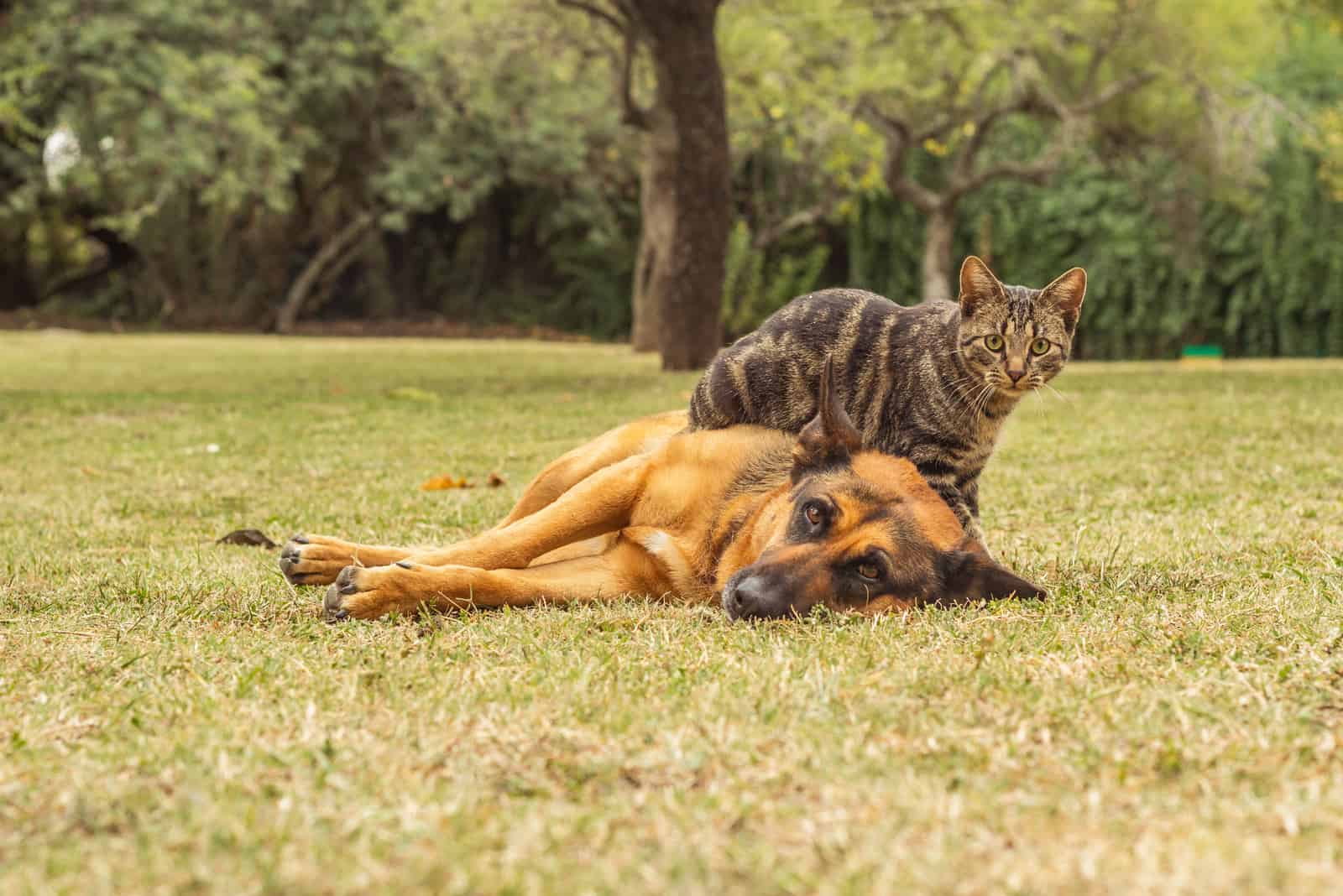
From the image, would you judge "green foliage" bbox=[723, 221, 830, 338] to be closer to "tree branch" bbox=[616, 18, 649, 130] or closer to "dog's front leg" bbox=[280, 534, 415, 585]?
"tree branch" bbox=[616, 18, 649, 130]

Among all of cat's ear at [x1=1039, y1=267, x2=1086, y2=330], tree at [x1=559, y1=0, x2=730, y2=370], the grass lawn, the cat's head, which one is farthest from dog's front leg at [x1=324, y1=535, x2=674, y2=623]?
tree at [x1=559, y1=0, x2=730, y2=370]

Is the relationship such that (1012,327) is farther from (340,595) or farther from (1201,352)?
(1201,352)

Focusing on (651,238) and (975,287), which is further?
(651,238)

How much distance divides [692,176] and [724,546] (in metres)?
11.2

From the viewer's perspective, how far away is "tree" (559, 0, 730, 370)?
1419 cm

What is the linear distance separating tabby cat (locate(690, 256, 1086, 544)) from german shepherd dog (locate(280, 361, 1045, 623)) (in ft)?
1.66

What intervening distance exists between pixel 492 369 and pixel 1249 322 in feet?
49.2

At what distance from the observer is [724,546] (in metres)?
3.94

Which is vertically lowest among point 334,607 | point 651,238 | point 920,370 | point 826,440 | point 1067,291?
point 334,607

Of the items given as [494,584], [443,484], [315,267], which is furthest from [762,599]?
Result: [315,267]

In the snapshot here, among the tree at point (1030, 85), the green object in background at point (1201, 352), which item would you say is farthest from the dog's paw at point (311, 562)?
the green object in background at point (1201, 352)

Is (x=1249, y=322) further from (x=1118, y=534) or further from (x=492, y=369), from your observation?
(x=1118, y=534)

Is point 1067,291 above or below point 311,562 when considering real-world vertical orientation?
above

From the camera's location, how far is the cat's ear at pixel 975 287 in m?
4.96
